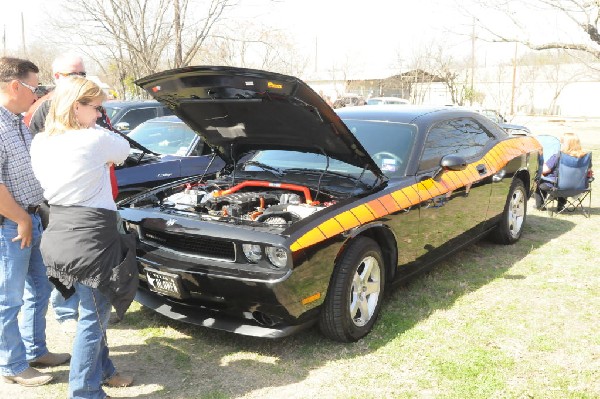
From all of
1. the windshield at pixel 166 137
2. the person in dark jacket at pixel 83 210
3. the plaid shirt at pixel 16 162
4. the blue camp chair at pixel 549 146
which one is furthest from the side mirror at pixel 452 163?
the blue camp chair at pixel 549 146

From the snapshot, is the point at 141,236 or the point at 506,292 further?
the point at 506,292

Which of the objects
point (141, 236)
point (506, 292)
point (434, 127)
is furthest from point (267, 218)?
point (506, 292)

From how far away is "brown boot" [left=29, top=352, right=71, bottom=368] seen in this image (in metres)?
3.50

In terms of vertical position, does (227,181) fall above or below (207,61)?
below

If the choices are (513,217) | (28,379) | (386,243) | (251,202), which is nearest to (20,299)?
(28,379)

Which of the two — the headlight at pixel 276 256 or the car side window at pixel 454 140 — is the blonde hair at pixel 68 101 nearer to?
the headlight at pixel 276 256

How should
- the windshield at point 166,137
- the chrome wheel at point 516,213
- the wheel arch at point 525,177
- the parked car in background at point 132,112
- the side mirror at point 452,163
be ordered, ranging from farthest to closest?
the parked car in background at point 132,112, the windshield at point 166,137, the wheel arch at point 525,177, the chrome wheel at point 516,213, the side mirror at point 452,163

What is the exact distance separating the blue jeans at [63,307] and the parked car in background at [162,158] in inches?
74.6

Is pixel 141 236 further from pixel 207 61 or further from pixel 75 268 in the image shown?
pixel 207 61

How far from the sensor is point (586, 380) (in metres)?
3.37

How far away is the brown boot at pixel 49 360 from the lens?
350cm

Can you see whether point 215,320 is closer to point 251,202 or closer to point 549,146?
point 251,202

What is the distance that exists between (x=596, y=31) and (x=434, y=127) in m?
9.67

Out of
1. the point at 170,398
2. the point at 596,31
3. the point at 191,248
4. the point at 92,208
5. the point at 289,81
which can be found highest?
the point at 596,31
